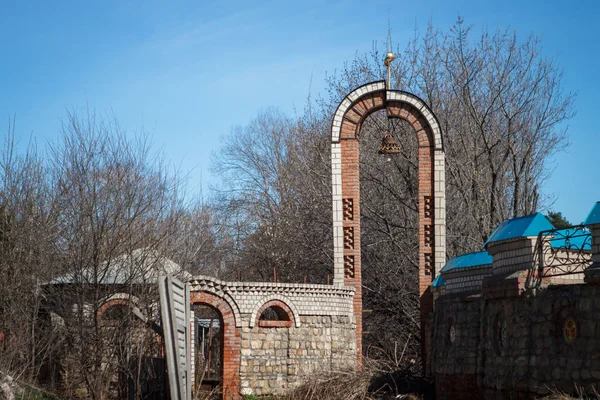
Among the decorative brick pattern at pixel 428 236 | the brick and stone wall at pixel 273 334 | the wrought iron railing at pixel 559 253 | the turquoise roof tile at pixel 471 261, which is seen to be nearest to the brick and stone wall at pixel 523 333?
the wrought iron railing at pixel 559 253

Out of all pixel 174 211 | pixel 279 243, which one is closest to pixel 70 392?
pixel 174 211

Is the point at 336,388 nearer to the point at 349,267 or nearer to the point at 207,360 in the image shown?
the point at 349,267

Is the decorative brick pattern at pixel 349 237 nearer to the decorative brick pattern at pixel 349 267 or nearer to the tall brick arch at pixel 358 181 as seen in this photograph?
the tall brick arch at pixel 358 181

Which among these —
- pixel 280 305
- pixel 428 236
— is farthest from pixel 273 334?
pixel 428 236

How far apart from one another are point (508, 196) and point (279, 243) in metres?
9.70

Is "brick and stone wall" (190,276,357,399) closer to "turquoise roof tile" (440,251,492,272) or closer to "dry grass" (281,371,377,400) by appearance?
"dry grass" (281,371,377,400)

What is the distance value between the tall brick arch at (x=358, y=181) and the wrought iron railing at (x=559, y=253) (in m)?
9.56

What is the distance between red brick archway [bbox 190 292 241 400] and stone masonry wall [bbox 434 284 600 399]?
6.74 m

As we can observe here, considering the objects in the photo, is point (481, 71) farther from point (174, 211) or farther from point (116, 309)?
point (116, 309)

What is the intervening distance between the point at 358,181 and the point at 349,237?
1.62m

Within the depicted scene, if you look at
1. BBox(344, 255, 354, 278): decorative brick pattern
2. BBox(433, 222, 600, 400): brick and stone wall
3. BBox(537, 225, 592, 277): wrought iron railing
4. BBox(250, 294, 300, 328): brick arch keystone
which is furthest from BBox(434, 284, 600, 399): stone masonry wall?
BBox(344, 255, 354, 278): decorative brick pattern

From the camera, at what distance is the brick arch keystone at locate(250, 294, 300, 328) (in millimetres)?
21328

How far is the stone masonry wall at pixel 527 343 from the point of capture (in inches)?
444

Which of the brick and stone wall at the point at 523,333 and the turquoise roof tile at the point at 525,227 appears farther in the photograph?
the turquoise roof tile at the point at 525,227
